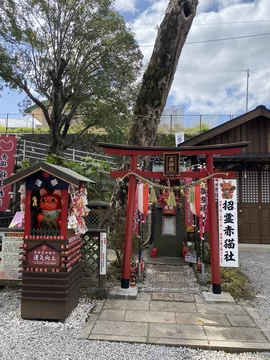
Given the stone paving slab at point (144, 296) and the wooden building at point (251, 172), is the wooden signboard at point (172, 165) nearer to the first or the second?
the stone paving slab at point (144, 296)

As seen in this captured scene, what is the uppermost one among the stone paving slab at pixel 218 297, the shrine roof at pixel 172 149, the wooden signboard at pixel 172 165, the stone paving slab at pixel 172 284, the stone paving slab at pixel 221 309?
the shrine roof at pixel 172 149

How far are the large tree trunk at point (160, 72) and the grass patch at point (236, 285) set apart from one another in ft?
11.5

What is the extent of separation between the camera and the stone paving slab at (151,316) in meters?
4.36

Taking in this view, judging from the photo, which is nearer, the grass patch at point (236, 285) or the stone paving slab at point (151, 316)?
the stone paving slab at point (151, 316)

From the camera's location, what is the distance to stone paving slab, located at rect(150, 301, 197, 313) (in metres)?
4.82

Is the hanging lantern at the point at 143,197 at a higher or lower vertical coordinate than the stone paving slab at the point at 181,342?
higher

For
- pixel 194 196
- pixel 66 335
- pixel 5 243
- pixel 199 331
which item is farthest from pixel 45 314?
pixel 194 196

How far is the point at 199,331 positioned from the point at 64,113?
13.7m

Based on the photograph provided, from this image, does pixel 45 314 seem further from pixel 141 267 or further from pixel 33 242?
pixel 141 267

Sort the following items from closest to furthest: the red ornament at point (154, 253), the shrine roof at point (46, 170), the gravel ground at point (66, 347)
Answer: the gravel ground at point (66, 347) → the shrine roof at point (46, 170) → the red ornament at point (154, 253)

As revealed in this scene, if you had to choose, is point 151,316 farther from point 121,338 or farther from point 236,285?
point 236,285

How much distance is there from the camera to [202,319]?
14.5 ft

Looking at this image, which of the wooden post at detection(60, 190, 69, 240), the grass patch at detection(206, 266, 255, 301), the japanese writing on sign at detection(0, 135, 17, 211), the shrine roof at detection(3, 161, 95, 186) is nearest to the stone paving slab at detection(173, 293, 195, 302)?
the grass patch at detection(206, 266, 255, 301)

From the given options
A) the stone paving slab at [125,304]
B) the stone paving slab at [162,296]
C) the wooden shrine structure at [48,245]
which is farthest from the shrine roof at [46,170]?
the stone paving slab at [162,296]
